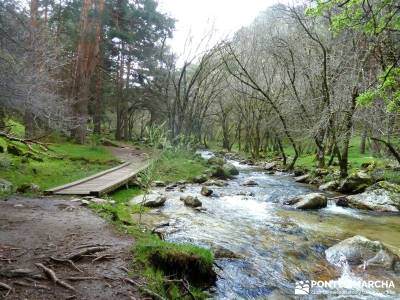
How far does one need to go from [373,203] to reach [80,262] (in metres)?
10.1

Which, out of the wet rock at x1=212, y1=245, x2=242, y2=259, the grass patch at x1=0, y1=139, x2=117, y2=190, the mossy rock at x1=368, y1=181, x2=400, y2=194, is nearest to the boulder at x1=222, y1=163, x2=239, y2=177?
the grass patch at x1=0, y1=139, x2=117, y2=190

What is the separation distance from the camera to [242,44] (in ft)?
95.7

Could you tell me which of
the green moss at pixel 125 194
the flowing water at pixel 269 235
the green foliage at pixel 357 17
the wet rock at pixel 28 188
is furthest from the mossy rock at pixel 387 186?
the wet rock at pixel 28 188

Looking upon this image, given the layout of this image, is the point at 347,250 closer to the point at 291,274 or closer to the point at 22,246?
the point at 291,274

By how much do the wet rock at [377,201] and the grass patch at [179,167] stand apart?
7086 mm

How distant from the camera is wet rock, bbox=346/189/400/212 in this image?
38.0 feet

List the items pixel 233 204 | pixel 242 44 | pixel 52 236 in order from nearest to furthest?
pixel 52 236 → pixel 233 204 → pixel 242 44

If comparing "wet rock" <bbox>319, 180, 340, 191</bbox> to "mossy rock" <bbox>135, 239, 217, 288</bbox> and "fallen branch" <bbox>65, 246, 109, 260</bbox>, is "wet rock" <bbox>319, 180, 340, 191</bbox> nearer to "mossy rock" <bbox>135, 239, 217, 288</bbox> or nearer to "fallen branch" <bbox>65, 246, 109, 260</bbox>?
"mossy rock" <bbox>135, 239, 217, 288</bbox>

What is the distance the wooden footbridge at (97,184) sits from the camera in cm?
980

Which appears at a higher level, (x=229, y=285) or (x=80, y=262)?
(x=80, y=262)

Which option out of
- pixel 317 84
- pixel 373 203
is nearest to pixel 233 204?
pixel 373 203

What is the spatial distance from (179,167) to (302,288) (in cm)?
1316

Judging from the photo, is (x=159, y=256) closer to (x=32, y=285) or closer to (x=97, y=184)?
(x=32, y=285)

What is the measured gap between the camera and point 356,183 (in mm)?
14297
